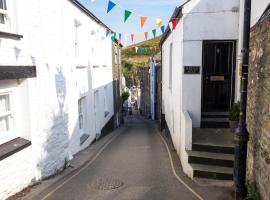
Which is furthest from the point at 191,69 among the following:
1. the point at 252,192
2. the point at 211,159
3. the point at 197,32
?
the point at 252,192

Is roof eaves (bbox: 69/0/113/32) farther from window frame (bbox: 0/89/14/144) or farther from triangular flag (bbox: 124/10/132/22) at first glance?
window frame (bbox: 0/89/14/144)

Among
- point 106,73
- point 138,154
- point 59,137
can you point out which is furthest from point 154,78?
point 59,137

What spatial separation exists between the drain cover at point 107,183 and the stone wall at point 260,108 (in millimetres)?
3183

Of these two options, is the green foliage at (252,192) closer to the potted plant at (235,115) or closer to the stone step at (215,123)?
the potted plant at (235,115)

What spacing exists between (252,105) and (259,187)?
5.84 feet

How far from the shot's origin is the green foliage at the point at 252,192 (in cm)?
544

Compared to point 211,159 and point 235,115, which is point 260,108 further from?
point 211,159

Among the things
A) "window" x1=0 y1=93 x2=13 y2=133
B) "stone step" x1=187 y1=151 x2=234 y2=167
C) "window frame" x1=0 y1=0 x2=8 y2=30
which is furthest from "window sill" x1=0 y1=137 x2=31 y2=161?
"stone step" x1=187 y1=151 x2=234 y2=167

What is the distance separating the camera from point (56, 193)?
6.88 meters

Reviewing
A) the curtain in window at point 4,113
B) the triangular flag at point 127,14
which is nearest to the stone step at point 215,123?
the triangular flag at point 127,14

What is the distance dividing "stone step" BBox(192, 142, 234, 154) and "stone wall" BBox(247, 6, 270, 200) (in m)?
1.43

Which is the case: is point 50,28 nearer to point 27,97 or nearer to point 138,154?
point 27,97

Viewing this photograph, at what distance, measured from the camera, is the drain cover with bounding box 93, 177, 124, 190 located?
23.6 feet

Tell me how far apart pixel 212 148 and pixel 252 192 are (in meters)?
2.44
